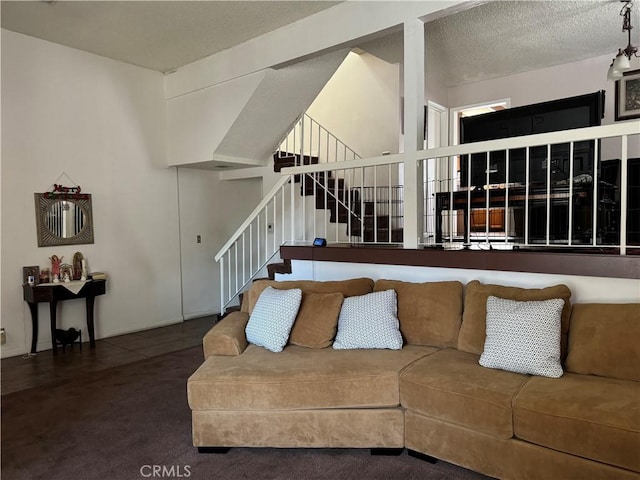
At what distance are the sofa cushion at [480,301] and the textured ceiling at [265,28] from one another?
2.92 metres

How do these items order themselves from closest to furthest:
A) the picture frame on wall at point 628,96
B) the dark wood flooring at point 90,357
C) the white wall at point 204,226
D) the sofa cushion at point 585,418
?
the sofa cushion at point 585,418, the dark wood flooring at point 90,357, the picture frame on wall at point 628,96, the white wall at point 204,226

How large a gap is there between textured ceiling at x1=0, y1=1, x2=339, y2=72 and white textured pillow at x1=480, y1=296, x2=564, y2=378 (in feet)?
10.5

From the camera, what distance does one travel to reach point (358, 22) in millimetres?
3967

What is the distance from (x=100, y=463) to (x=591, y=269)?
3.01 m

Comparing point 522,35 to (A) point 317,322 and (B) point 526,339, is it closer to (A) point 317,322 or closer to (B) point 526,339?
(B) point 526,339

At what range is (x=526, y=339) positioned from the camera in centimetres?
233

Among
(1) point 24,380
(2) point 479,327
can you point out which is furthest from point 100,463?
(2) point 479,327

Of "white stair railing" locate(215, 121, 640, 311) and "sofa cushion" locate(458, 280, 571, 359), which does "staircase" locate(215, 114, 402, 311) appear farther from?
"sofa cushion" locate(458, 280, 571, 359)

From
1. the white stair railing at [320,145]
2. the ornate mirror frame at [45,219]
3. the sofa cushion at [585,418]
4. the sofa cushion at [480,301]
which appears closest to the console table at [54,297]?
the ornate mirror frame at [45,219]

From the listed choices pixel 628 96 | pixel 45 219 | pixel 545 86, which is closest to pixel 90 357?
pixel 45 219

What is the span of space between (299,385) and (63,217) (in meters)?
3.75

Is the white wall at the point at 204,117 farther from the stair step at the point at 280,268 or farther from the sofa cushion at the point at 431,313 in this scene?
the sofa cushion at the point at 431,313

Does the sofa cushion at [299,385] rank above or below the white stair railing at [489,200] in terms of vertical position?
below

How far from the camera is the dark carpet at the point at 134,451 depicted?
2281 millimetres
